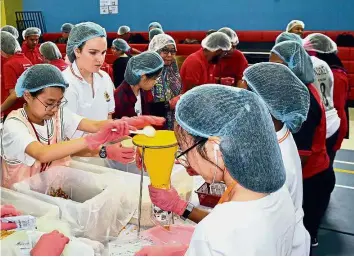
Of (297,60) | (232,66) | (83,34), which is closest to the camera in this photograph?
(297,60)

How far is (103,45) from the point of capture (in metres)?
2.35

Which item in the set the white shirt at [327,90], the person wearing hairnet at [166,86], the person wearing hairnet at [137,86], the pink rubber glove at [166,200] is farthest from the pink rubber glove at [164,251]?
the white shirt at [327,90]

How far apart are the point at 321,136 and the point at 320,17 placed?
6532 millimetres

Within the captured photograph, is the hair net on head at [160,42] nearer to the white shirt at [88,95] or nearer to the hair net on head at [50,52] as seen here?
the white shirt at [88,95]

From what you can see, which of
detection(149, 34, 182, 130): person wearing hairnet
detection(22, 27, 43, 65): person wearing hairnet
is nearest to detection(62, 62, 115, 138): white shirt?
detection(149, 34, 182, 130): person wearing hairnet

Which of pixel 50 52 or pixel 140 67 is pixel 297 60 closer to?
pixel 140 67

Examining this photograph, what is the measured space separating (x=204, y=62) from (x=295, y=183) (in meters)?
2.33

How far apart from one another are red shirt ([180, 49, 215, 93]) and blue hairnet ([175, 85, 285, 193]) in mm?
2535

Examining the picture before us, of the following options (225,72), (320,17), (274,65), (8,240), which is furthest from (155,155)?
(320,17)

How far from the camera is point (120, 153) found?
70.8 inches

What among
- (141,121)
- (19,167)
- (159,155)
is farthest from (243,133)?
(19,167)

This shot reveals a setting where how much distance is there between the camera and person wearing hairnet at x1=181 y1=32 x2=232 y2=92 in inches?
137

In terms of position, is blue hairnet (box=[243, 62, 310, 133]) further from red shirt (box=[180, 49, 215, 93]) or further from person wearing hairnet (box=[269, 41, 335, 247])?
red shirt (box=[180, 49, 215, 93])

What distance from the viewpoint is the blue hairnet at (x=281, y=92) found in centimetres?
152
